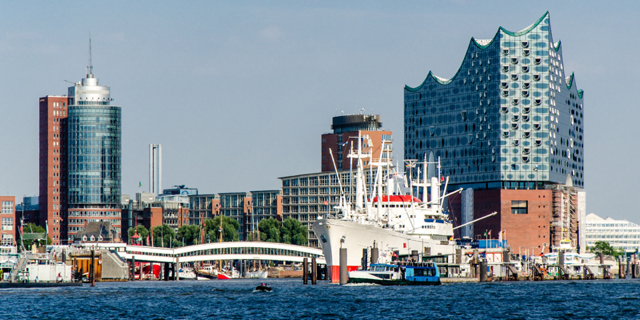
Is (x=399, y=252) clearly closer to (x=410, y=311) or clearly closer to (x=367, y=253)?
(x=367, y=253)

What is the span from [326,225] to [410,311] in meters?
Answer: 60.9

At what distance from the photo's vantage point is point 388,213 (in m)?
180

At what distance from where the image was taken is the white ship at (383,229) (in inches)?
6644

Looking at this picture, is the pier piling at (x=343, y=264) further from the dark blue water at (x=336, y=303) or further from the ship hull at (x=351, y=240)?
the ship hull at (x=351, y=240)

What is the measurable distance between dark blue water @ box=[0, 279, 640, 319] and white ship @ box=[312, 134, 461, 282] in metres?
17.3

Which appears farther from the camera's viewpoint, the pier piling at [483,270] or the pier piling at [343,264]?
the pier piling at [483,270]

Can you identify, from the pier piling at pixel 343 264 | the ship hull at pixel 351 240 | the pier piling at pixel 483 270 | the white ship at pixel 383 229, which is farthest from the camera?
the pier piling at pixel 483 270

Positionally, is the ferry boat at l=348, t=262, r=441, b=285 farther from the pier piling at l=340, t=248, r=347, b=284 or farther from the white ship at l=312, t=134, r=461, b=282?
the white ship at l=312, t=134, r=461, b=282

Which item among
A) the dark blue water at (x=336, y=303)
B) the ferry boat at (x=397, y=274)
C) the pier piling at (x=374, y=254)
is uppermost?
the pier piling at (x=374, y=254)

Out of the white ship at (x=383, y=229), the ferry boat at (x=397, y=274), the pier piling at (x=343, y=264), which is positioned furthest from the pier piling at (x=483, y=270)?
the pier piling at (x=343, y=264)

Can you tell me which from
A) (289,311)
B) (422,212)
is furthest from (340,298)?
(422,212)

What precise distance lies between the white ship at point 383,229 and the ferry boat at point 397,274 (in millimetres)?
2811

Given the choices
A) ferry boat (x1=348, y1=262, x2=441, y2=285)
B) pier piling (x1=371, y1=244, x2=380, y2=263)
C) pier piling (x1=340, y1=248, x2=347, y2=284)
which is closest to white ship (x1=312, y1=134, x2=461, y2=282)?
pier piling (x1=371, y1=244, x2=380, y2=263)

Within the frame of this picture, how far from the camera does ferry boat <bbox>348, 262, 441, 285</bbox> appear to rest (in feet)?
487
